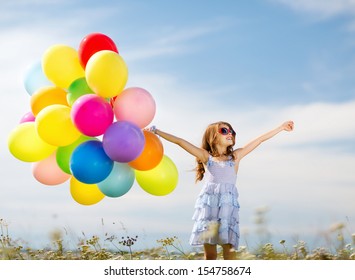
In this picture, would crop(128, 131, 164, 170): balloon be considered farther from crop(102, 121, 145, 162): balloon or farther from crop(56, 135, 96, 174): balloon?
crop(56, 135, 96, 174): balloon

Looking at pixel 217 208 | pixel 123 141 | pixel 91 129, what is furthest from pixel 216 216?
pixel 91 129

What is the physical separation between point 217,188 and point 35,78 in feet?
5.71

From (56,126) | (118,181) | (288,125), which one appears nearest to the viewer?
(56,126)

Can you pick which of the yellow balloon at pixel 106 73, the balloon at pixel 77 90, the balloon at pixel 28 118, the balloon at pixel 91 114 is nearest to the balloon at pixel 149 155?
the balloon at pixel 91 114

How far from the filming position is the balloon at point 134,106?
14.8ft

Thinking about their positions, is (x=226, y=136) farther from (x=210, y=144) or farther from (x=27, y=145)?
(x=27, y=145)

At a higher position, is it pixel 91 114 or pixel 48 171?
pixel 91 114

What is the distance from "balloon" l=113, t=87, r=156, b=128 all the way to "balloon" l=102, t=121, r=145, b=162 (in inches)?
4.2

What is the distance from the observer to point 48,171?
483cm

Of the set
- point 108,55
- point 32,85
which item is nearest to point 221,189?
point 108,55

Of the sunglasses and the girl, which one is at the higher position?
the sunglasses

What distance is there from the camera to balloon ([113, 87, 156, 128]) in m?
4.52

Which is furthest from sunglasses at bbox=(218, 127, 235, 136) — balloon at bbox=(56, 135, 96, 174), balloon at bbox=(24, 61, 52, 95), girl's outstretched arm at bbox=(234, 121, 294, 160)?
balloon at bbox=(24, 61, 52, 95)
